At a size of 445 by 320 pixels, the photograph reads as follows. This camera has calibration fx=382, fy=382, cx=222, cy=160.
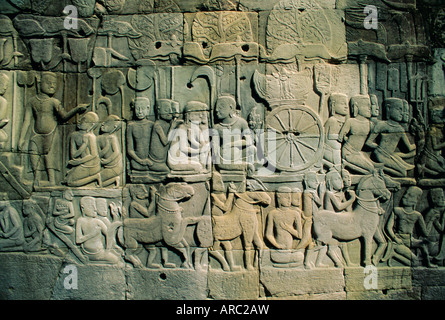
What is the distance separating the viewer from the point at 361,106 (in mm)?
4738

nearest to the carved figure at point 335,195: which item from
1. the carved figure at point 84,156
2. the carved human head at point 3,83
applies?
the carved figure at point 84,156

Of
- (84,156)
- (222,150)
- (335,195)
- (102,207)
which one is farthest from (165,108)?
(335,195)

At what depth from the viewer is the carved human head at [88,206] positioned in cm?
476

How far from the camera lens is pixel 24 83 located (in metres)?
4.91

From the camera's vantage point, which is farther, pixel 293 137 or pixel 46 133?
pixel 46 133

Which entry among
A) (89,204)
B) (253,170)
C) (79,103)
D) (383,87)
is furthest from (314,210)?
(79,103)

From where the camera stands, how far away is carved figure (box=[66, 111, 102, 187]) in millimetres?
4785

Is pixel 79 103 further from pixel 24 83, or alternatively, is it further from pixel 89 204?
pixel 89 204

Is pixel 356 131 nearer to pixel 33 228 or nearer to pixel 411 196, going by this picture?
pixel 411 196

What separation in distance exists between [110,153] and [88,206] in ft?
2.35

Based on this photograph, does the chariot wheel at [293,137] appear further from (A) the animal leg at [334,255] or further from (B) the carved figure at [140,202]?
(B) the carved figure at [140,202]

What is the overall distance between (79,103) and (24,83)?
0.77m

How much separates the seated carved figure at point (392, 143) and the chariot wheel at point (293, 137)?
668 mm

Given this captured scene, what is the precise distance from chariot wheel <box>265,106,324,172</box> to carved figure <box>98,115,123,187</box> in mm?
1874
